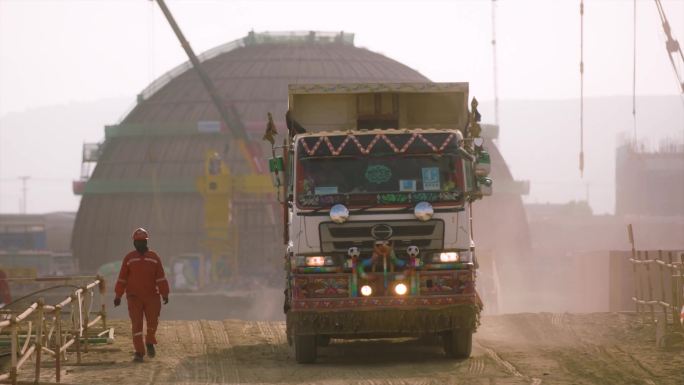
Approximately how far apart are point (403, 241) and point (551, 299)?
76.4 m

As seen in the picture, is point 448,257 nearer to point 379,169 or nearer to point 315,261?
point 379,169

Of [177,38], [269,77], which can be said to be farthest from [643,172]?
[177,38]

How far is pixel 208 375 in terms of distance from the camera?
70.8ft

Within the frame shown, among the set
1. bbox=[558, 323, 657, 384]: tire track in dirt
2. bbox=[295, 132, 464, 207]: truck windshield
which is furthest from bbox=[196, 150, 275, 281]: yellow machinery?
bbox=[295, 132, 464, 207]: truck windshield

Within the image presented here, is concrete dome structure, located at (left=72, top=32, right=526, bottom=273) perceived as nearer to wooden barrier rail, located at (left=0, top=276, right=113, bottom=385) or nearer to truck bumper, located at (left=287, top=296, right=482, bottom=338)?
wooden barrier rail, located at (left=0, top=276, right=113, bottom=385)

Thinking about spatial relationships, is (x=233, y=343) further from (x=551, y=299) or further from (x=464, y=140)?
(x=551, y=299)

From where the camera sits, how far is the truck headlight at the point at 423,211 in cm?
2188

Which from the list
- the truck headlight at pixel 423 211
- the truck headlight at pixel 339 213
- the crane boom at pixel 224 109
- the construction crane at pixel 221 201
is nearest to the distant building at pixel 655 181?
the crane boom at pixel 224 109

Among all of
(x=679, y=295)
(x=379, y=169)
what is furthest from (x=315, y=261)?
(x=679, y=295)

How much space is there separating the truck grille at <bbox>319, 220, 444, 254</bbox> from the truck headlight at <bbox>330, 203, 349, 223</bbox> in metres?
0.15

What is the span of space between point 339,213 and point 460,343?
3074 mm

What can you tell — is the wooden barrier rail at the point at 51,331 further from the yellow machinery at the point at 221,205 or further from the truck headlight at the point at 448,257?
the yellow machinery at the point at 221,205

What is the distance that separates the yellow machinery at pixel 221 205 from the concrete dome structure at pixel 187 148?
122 inches

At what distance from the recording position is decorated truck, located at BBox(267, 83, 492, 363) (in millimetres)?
22016
